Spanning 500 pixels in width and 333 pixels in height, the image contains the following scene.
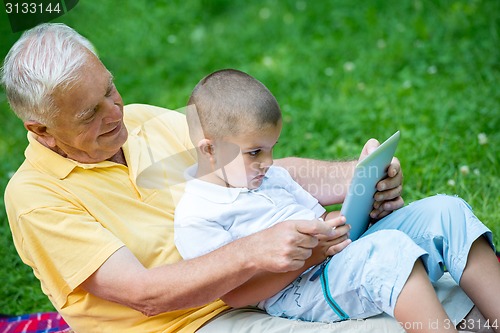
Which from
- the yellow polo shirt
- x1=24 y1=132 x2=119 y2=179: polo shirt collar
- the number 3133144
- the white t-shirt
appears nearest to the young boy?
the white t-shirt

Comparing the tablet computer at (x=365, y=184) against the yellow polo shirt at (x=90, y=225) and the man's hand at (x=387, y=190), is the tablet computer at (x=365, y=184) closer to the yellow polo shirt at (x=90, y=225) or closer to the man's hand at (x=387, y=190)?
the man's hand at (x=387, y=190)

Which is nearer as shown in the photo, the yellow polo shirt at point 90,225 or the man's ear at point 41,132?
the yellow polo shirt at point 90,225

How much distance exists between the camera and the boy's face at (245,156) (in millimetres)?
2340

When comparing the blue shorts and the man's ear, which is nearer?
the blue shorts

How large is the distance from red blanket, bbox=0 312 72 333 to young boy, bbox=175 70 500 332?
104 cm

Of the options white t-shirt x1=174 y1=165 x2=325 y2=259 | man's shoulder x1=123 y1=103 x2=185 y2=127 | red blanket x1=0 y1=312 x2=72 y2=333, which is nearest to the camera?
white t-shirt x1=174 y1=165 x2=325 y2=259

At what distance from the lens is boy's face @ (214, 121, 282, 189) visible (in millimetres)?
2340

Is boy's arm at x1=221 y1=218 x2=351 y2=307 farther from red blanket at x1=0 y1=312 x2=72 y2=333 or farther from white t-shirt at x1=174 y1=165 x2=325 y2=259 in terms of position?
red blanket at x1=0 y1=312 x2=72 y2=333

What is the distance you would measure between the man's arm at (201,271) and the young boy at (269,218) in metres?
0.11

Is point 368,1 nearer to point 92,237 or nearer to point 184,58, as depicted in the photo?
point 184,58

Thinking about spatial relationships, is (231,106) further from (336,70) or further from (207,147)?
(336,70)

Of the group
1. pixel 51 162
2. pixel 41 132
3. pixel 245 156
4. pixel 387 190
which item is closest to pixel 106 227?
pixel 51 162

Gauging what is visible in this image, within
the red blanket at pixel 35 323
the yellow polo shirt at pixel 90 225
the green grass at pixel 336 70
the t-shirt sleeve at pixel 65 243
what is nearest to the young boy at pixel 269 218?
the yellow polo shirt at pixel 90 225

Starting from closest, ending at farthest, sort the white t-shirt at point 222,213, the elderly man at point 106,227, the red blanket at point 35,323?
the elderly man at point 106,227 → the white t-shirt at point 222,213 → the red blanket at point 35,323
